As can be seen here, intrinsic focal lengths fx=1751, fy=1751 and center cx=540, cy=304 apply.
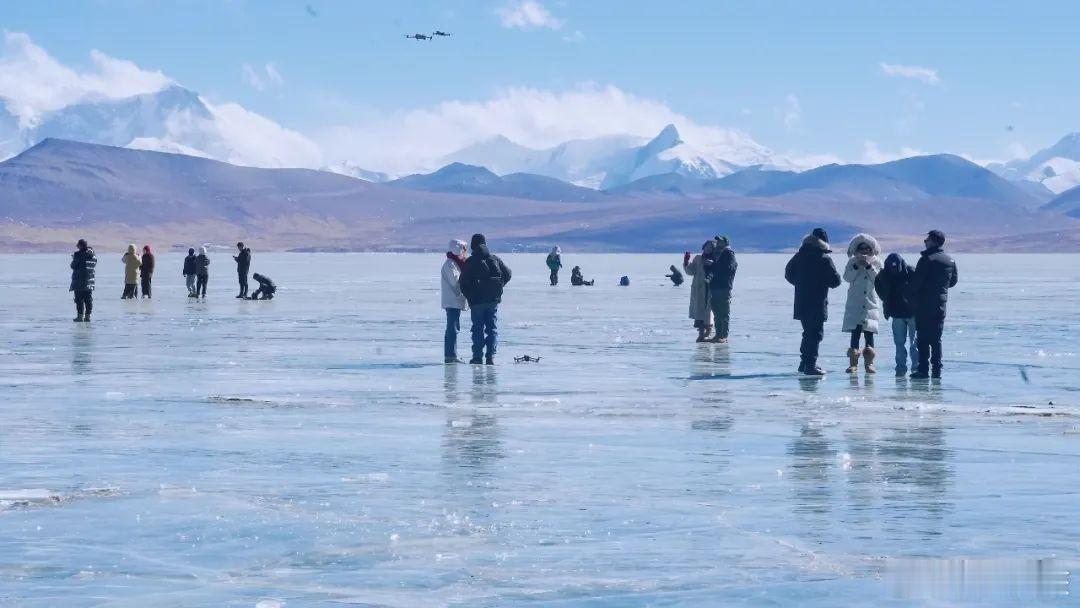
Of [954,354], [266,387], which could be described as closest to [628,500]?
[266,387]

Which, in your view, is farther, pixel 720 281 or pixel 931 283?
pixel 720 281

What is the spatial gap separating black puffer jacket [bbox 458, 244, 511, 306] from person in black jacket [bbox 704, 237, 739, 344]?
550 cm

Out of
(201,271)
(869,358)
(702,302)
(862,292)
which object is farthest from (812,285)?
(201,271)

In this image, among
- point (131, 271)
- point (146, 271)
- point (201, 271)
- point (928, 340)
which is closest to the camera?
point (928, 340)

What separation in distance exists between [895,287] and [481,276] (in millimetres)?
5120

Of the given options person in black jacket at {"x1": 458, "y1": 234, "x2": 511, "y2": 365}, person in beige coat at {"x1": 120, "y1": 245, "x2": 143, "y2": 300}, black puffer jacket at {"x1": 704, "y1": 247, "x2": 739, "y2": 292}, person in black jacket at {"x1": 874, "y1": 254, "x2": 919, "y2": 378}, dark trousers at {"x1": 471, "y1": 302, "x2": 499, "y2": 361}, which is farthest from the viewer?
person in beige coat at {"x1": 120, "y1": 245, "x2": 143, "y2": 300}

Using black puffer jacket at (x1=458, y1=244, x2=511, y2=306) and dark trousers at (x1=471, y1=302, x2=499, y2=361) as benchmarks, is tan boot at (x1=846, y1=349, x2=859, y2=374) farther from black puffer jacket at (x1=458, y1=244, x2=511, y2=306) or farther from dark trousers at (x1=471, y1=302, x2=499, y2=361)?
dark trousers at (x1=471, y1=302, x2=499, y2=361)

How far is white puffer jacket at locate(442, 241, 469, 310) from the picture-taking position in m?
22.7

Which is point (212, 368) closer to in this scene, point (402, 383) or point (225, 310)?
point (402, 383)

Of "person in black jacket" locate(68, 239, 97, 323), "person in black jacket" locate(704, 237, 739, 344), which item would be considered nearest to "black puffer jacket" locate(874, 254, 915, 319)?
"person in black jacket" locate(704, 237, 739, 344)

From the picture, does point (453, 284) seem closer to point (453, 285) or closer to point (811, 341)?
point (453, 285)

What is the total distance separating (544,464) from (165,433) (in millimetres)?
3763

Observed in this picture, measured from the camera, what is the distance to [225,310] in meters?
40.7

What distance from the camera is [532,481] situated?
11.8m
